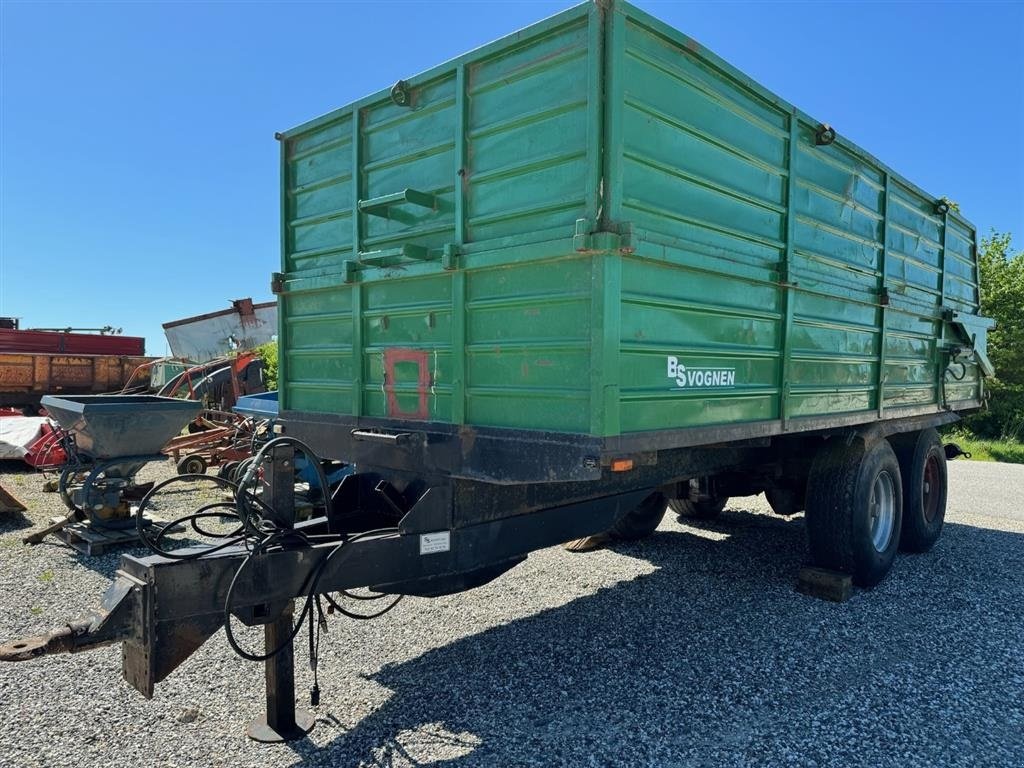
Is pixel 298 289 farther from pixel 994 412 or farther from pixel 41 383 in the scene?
pixel 994 412

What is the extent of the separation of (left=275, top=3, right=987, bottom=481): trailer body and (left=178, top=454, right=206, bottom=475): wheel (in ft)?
20.0

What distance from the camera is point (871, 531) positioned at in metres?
5.24

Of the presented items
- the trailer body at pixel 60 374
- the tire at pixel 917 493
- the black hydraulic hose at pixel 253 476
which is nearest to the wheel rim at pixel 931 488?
the tire at pixel 917 493

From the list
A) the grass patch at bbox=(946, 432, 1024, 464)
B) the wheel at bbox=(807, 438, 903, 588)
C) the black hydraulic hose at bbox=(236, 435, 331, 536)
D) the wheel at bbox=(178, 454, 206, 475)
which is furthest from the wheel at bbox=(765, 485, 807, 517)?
the grass patch at bbox=(946, 432, 1024, 464)

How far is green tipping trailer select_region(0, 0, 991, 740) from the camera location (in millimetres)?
2785

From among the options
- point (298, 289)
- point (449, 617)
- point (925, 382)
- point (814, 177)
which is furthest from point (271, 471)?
point (925, 382)

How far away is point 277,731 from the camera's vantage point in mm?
2988

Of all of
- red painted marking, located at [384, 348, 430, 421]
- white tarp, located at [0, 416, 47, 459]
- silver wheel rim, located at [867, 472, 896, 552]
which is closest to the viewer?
red painted marking, located at [384, 348, 430, 421]

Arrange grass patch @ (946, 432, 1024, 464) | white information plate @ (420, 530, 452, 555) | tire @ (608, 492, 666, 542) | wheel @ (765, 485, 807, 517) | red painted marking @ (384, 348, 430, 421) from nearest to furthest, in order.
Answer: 1. white information plate @ (420, 530, 452, 555)
2. red painted marking @ (384, 348, 430, 421)
3. wheel @ (765, 485, 807, 517)
4. tire @ (608, 492, 666, 542)
5. grass patch @ (946, 432, 1024, 464)

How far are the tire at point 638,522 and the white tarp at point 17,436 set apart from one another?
7.96 m

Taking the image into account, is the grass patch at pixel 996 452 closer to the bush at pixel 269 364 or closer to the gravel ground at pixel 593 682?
the gravel ground at pixel 593 682

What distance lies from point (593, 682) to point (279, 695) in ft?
5.04

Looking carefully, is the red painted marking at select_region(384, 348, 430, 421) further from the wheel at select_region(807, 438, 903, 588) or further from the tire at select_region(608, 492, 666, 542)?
the tire at select_region(608, 492, 666, 542)

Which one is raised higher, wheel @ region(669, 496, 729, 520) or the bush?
the bush
